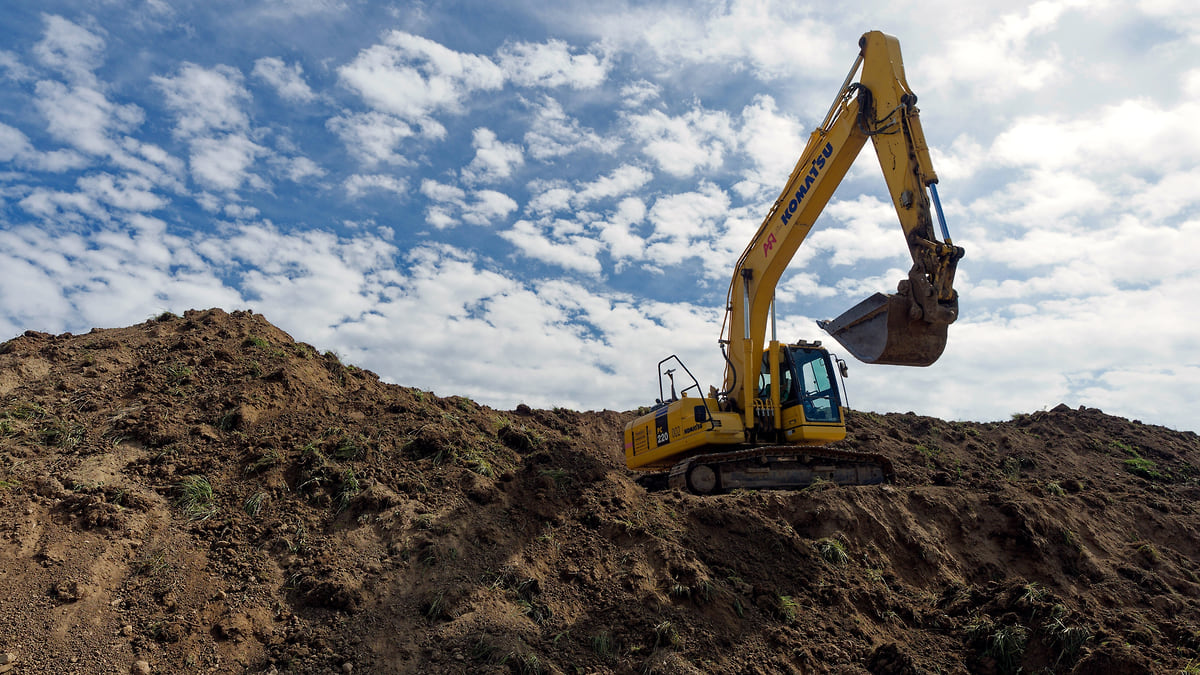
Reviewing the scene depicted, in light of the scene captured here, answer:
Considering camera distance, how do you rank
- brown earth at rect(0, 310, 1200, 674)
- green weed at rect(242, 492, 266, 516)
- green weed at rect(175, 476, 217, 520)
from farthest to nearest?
green weed at rect(242, 492, 266, 516)
green weed at rect(175, 476, 217, 520)
brown earth at rect(0, 310, 1200, 674)

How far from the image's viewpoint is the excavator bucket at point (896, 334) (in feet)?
32.8

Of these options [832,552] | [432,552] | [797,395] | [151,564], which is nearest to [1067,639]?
[832,552]

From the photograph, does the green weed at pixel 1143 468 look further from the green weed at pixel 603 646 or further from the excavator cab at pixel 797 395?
the green weed at pixel 603 646

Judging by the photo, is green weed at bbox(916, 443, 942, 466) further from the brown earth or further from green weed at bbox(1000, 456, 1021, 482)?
the brown earth

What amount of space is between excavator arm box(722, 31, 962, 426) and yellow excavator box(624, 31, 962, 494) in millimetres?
20

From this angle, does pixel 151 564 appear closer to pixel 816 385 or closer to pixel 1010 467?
pixel 816 385

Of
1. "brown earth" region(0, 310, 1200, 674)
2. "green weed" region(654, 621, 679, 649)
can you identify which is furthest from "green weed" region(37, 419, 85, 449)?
"green weed" region(654, 621, 679, 649)

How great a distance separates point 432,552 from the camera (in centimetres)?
821

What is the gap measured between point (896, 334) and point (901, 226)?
1693 millimetres

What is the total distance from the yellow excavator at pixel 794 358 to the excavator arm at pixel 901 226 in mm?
20

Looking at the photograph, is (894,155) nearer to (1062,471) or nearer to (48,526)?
(48,526)

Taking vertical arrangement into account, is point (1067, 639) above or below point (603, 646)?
below

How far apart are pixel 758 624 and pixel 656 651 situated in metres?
1.45

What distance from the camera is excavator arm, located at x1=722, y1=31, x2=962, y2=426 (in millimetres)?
9992
